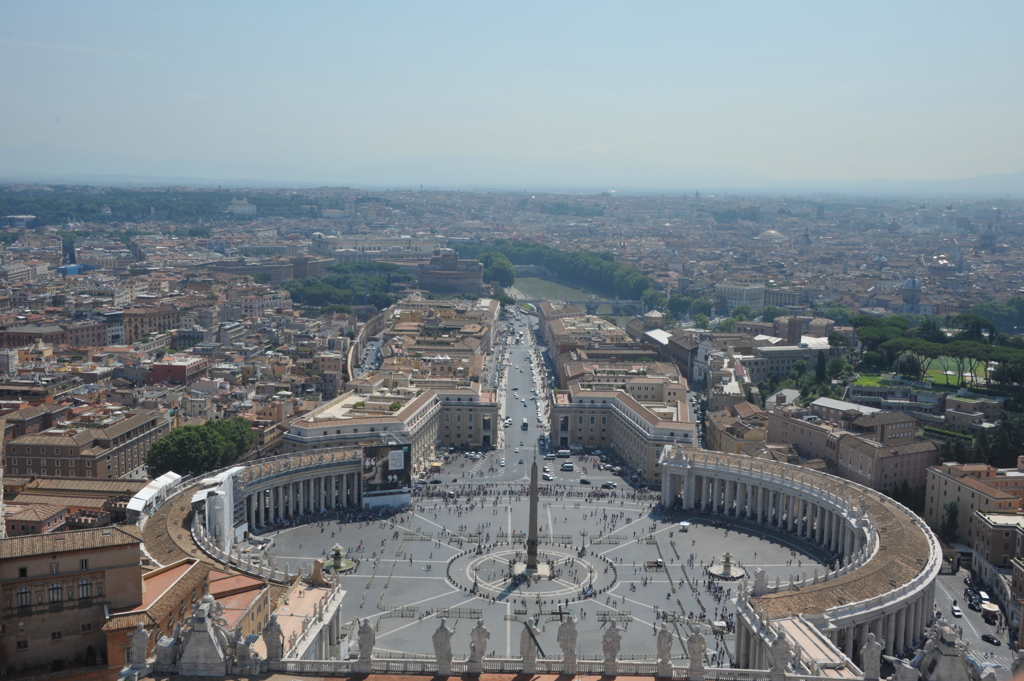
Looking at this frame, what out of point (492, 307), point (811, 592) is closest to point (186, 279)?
point (492, 307)

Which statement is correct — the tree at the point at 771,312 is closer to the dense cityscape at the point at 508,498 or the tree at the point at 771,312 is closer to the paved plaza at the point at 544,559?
the dense cityscape at the point at 508,498

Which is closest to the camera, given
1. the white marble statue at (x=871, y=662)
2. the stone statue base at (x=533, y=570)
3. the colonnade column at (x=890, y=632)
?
the white marble statue at (x=871, y=662)

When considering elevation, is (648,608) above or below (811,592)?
below

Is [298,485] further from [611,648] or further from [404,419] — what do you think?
[611,648]

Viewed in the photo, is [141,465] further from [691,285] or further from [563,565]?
[691,285]

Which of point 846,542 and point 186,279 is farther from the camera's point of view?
point 186,279

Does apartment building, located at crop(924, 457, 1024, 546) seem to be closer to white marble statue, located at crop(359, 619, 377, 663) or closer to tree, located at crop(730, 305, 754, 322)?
white marble statue, located at crop(359, 619, 377, 663)

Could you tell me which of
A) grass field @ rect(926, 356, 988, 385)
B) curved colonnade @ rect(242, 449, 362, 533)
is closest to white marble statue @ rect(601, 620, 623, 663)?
curved colonnade @ rect(242, 449, 362, 533)

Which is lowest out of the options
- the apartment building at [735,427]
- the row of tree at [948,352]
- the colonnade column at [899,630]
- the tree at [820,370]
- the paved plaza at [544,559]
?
the paved plaza at [544,559]

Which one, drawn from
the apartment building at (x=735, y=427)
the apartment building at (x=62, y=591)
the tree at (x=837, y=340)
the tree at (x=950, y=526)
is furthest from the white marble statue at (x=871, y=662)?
the tree at (x=837, y=340)
